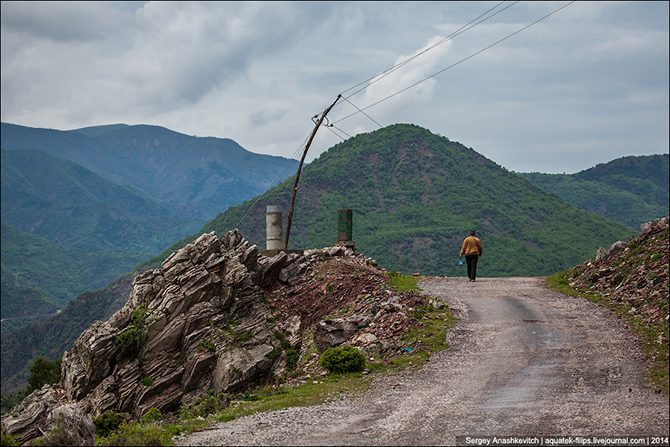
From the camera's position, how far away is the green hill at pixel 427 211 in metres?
116

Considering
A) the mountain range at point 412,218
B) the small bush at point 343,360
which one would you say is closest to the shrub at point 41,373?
the mountain range at point 412,218

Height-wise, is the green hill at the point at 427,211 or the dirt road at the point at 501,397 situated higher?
the green hill at the point at 427,211

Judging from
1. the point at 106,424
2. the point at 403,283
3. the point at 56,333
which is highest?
the point at 403,283

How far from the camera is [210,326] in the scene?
26891 millimetres

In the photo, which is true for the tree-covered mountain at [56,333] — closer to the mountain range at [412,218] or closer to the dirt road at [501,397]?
the mountain range at [412,218]

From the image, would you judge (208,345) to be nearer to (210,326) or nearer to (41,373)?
(210,326)

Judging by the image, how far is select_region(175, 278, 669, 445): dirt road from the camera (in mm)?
12492

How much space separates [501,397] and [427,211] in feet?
438

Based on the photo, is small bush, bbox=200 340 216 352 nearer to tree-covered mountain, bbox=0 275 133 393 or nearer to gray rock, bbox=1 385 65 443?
gray rock, bbox=1 385 65 443

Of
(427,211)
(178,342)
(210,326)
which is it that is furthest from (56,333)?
(210,326)

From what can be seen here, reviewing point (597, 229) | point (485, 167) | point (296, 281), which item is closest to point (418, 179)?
point (485, 167)

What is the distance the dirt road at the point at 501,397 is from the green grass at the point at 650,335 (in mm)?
275

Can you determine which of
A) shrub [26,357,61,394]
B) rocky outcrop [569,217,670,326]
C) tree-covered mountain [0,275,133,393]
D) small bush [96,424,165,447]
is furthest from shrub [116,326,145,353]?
tree-covered mountain [0,275,133,393]

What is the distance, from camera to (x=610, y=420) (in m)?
12.8
